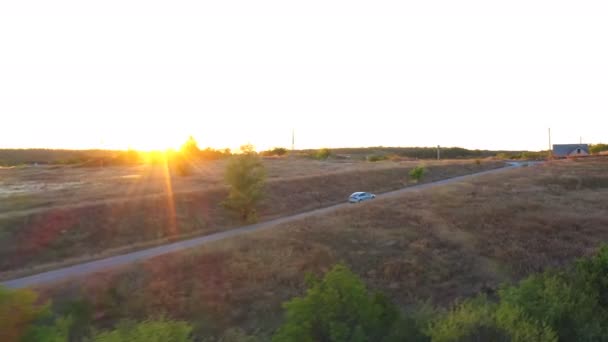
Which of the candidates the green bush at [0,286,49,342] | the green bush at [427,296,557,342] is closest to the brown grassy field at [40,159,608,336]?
the green bush at [427,296,557,342]

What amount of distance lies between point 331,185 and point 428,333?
5647 centimetres

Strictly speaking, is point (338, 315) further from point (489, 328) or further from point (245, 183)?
point (245, 183)

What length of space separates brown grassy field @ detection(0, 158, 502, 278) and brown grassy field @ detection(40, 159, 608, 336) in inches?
314

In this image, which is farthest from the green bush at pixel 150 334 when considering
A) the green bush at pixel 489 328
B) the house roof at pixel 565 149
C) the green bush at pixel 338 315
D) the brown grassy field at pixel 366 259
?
the house roof at pixel 565 149

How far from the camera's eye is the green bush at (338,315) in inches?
447

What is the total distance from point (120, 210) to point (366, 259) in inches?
793

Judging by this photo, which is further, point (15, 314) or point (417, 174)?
point (417, 174)

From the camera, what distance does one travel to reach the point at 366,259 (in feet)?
107

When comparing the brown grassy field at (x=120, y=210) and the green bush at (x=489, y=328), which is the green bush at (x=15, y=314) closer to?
the green bush at (x=489, y=328)

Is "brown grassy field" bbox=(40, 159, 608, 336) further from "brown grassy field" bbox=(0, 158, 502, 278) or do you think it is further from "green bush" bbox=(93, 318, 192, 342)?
"brown grassy field" bbox=(0, 158, 502, 278)

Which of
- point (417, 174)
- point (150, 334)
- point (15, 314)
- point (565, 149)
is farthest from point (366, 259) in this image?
point (565, 149)

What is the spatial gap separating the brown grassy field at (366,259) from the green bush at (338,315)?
5.13m

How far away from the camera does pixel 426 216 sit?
43.6 metres

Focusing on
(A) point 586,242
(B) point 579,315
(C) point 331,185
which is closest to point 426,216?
Answer: (A) point 586,242
